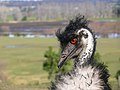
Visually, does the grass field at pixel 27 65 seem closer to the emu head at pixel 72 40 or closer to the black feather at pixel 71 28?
the black feather at pixel 71 28

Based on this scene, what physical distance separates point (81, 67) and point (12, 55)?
43370 millimetres

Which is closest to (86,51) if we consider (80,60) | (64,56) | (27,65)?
(80,60)

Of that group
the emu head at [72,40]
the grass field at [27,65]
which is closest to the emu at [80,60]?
the emu head at [72,40]

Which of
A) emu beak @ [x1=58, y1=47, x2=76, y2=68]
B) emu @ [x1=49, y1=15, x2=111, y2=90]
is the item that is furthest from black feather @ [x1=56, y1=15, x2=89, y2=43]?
emu beak @ [x1=58, y1=47, x2=76, y2=68]

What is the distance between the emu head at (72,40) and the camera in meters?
4.29

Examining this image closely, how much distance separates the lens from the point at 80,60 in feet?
14.1

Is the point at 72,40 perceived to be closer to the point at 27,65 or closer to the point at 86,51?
the point at 86,51

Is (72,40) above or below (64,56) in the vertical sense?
above

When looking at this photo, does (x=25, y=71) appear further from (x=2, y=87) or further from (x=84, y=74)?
(x=84, y=74)

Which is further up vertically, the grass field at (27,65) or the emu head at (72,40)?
the emu head at (72,40)

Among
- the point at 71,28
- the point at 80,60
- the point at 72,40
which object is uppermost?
the point at 71,28

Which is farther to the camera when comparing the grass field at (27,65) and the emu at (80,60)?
the grass field at (27,65)

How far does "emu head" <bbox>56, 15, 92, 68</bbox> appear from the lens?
4293 millimetres

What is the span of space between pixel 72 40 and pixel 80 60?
0.69 ft
